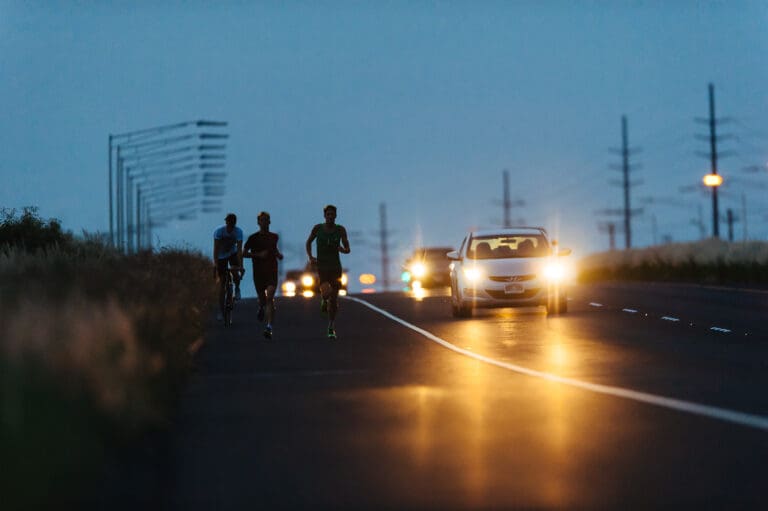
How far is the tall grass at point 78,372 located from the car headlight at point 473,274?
10.8 meters

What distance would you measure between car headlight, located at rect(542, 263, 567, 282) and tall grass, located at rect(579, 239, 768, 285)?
65.7 feet

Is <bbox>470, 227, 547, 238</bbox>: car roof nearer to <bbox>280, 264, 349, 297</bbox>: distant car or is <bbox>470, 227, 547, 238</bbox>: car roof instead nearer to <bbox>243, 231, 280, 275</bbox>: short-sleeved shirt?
<bbox>243, 231, 280, 275</bbox>: short-sleeved shirt

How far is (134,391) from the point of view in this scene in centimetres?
1312

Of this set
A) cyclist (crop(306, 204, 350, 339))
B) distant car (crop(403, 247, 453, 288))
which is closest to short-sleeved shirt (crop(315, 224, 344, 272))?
cyclist (crop(306, 204, 350, 339))

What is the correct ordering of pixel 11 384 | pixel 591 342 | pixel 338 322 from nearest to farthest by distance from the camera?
pixel 11 384
pixel 591 342
pixel 338 322

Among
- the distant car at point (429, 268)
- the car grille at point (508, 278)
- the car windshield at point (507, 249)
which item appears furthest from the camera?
the distant car at point (429, 268)

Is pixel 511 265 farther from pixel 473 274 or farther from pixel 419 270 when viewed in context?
pixel 419 270

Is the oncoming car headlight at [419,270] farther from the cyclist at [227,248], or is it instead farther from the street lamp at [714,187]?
the cyclist at [227,248]

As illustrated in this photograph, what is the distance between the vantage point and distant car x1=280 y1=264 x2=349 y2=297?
70188 millimetres

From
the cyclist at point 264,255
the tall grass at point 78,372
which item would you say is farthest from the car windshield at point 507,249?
the tall grass at point 78,372

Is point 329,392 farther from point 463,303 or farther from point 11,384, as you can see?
point 463,303

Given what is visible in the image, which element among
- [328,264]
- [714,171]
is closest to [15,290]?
[328,264]

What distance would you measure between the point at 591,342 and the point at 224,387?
7.77 meters

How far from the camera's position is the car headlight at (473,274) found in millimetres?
30938
